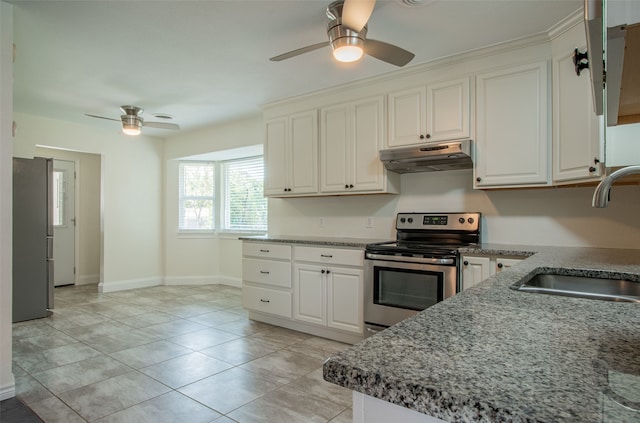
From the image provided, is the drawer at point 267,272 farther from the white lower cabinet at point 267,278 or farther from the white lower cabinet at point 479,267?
the white lower cabinet at point 479,267

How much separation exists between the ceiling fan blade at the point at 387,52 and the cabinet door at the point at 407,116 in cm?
77

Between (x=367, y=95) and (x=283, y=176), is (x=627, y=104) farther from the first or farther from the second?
(x=283, y=176)

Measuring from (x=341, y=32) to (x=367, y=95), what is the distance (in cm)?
136

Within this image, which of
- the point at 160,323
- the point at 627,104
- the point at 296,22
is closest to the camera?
the point at 627,104

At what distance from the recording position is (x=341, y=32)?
2229 millimetres

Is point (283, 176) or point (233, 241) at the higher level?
point (283, 176)

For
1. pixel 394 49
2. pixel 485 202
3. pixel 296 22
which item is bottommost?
pixel 485 202

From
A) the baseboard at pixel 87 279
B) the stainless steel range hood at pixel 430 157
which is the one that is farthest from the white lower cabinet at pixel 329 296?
the baseboard at pixel 87 279

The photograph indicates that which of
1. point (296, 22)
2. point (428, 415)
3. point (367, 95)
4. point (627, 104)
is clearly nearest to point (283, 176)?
point (367, 95)

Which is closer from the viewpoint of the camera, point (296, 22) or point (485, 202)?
point (296, 22)

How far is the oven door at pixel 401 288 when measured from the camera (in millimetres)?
2723

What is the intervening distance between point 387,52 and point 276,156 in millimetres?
2084

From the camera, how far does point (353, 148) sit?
11.8 feet

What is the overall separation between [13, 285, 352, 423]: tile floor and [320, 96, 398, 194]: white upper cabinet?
4.88 ft
